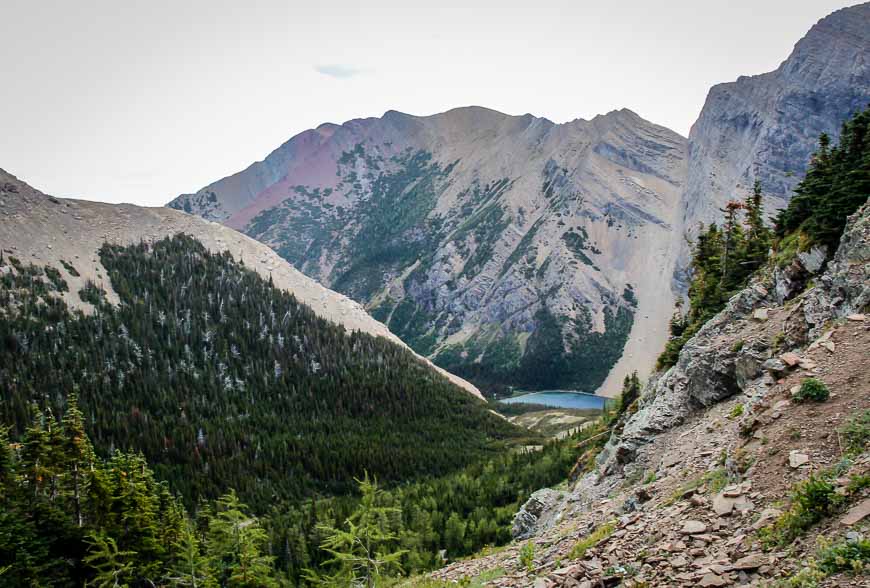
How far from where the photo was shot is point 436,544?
8094 centimetres

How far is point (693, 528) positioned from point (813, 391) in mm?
6292

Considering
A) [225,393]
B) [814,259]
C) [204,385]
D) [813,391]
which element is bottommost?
[225,393]

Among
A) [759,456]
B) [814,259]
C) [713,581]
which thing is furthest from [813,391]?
[814,259]

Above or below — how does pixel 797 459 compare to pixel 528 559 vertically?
above

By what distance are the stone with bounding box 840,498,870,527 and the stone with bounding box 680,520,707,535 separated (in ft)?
11.7

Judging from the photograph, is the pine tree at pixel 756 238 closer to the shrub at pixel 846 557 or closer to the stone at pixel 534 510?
the stone at pixel 534 510

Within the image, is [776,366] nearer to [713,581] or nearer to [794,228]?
[713,581]

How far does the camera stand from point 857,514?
10391mm

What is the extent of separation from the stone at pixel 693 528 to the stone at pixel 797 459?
→ 118 inches

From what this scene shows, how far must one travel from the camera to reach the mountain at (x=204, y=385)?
446 feet

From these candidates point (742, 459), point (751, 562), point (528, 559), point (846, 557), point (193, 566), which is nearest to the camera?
point (846, 557)

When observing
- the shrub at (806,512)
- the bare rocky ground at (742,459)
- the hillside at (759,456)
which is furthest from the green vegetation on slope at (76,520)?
the shrub at (806,512)

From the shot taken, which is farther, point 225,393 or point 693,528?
point 225,393

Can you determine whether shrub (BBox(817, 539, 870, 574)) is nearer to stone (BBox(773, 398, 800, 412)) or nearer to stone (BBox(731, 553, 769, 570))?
stone (BBox(731, 553, 769, 570))
